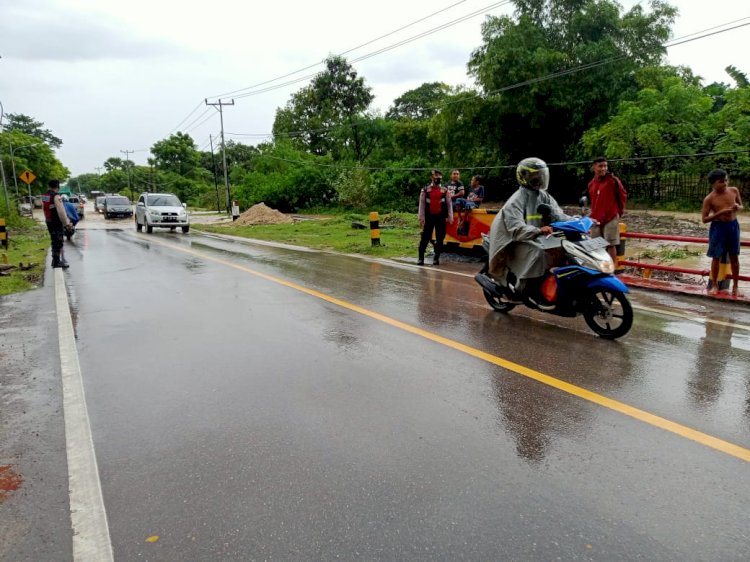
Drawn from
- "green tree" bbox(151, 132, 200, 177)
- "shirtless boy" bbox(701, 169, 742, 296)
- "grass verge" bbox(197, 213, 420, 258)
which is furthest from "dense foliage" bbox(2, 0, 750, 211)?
"green tree" bbox(151, 132, 200, 177)

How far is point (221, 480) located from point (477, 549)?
1430 mm

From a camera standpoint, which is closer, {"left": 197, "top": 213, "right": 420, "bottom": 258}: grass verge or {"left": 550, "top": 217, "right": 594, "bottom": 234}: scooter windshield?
{"left": 550, "top": 217, "right": 594, "bottom": 234}: scooter windshield

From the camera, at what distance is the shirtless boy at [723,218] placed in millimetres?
7723

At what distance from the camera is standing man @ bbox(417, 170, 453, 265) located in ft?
38.1

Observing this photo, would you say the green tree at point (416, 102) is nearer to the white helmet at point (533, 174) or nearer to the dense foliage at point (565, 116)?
the dense foliage at point (565, 116)

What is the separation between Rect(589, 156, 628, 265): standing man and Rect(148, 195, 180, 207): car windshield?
66.4 ft

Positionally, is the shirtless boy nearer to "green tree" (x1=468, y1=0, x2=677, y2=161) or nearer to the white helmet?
the white helmet

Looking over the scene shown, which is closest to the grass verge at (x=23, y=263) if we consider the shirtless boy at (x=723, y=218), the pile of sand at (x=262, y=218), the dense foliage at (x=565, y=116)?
the shirtless boy at (x=723, y=218)

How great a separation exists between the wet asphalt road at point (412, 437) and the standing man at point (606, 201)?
92.1 inches

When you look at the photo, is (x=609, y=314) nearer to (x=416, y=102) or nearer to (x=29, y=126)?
(x=416, y=102)

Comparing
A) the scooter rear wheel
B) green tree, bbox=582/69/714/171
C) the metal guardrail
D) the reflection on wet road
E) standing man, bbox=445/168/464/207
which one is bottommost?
the reflection on wet road

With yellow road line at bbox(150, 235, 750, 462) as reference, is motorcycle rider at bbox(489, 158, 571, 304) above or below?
above

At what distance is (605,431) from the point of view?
3.49m

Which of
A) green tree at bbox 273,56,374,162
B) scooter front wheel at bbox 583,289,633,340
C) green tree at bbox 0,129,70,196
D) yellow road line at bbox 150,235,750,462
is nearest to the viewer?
yellow road line at bbox 150,235,750,462
